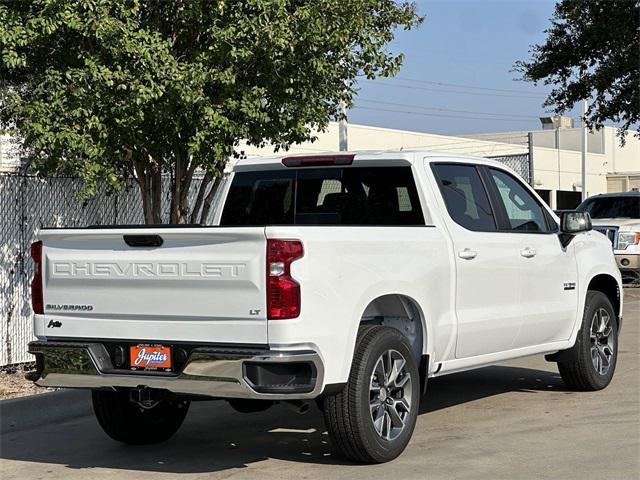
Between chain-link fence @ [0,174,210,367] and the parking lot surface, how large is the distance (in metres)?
2.38

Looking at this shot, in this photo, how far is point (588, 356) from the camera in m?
9.44

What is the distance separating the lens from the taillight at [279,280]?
6270mm

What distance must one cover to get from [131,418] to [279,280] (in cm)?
221

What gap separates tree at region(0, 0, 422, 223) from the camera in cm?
1005

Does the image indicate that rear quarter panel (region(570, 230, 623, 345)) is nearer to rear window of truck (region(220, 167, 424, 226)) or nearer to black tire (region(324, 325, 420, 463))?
rear window of truck (region(220, 167, 424, 226))

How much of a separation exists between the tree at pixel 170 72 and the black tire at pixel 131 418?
309cm

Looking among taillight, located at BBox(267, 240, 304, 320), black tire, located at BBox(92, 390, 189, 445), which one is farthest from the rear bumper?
black tire, located at BBox(92, 390, 189, 445)

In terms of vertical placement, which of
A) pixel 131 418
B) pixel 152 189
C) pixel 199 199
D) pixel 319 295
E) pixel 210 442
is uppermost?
pixel 152 189

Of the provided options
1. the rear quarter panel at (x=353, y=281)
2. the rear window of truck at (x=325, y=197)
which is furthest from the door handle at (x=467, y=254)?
the rear window of truck at (x=325, y=197)

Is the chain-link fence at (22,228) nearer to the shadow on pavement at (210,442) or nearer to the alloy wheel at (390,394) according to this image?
the shadow on pavement at (210,442)

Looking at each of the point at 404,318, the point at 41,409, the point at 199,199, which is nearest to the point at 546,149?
the point at 199,199

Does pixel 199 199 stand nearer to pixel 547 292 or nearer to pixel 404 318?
pixel 547 292

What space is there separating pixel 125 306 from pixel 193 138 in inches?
158

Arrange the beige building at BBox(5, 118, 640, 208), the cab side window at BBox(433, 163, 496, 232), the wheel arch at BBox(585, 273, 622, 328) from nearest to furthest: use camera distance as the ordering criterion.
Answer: the cab side window at BBox(433, 163, 496, 232) → the wheel arch at BBox(585, 273, 622, 328) → the beige building at BBox(5, 118, 640, 208)
